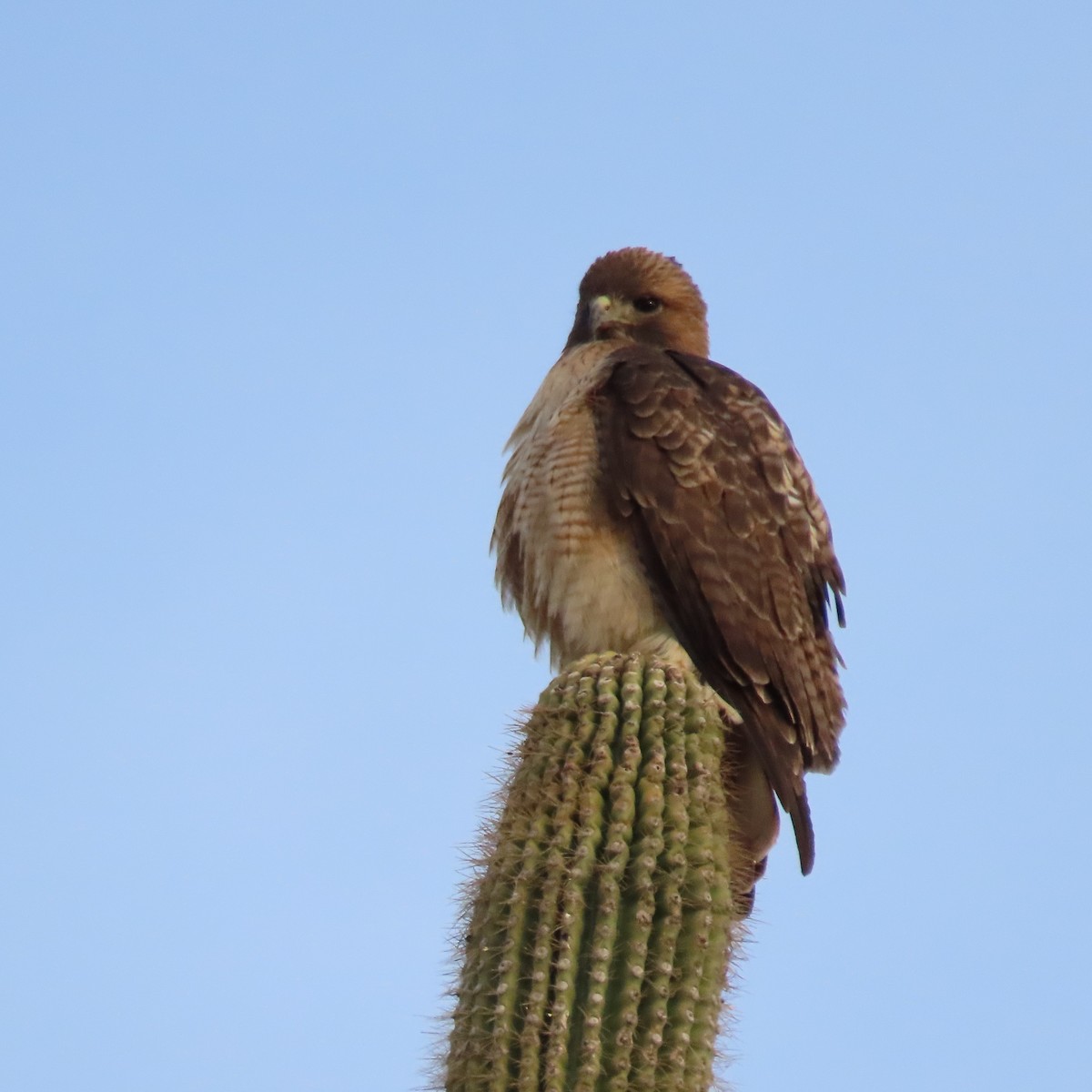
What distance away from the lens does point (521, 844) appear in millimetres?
3695

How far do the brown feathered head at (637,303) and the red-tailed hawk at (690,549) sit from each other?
29.4 inches

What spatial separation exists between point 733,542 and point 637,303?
1742mm

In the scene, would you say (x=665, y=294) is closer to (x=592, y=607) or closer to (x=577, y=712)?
(x=592, y=607)

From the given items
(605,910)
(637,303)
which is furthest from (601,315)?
(605,910)

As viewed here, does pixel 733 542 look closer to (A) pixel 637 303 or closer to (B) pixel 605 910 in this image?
(A) pixel 637 303

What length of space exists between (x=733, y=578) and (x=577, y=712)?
1.84 metres

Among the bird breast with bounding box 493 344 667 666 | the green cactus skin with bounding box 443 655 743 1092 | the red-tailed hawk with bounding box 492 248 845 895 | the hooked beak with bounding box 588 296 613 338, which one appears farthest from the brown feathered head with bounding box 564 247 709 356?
the green cactus skin with bounding box 443 655 743 1092

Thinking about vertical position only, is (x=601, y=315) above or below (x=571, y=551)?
above

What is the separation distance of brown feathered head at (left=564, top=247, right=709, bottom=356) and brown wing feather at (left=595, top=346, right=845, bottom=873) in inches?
30.5

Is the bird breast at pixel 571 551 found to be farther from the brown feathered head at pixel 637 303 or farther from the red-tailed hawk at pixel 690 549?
the brown feathered head at pixel 637 303

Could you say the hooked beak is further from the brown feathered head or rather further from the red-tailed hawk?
the red-tailed hawk

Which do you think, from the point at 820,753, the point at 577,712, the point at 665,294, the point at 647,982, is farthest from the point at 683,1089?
the point at 665,294

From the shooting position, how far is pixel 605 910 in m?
3.50

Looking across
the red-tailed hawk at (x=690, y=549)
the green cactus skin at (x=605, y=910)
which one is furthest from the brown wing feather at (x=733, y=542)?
the green cactus skin at (x=605, y=910)
